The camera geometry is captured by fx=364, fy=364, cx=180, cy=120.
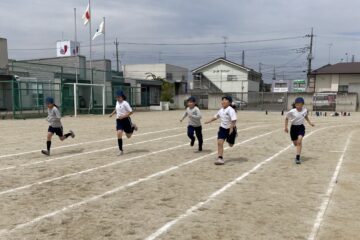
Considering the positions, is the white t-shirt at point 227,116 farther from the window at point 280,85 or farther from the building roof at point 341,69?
the window at point 280,85

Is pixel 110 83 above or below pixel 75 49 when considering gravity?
below

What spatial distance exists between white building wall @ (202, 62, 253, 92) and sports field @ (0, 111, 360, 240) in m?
50.7

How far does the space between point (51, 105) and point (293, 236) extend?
7651mm

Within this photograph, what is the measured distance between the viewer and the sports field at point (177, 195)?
446 centimetres

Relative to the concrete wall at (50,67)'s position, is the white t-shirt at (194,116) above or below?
below

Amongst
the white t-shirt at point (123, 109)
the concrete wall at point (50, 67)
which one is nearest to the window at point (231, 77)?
the concrete wall at point (50, 67)

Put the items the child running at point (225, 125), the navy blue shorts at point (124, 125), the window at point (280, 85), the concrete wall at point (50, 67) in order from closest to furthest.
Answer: the child running at point (225, 125), the navy blue shorts at point (124, 125), the concrete wall at point (50, 67), the window at point (280, 85)

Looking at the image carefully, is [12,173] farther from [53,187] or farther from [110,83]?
[110,83]

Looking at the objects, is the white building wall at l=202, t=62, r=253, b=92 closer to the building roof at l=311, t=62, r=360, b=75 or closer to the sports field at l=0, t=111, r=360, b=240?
the building roof at l=311, t=62, r=360, b=75

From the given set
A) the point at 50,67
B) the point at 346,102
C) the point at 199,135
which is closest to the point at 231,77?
the point at 346,102

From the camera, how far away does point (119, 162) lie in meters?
8.78

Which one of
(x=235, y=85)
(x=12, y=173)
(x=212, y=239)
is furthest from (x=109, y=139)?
(x=235, y=85)

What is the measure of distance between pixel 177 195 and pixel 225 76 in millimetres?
57124

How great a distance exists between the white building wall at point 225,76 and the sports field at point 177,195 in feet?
166
